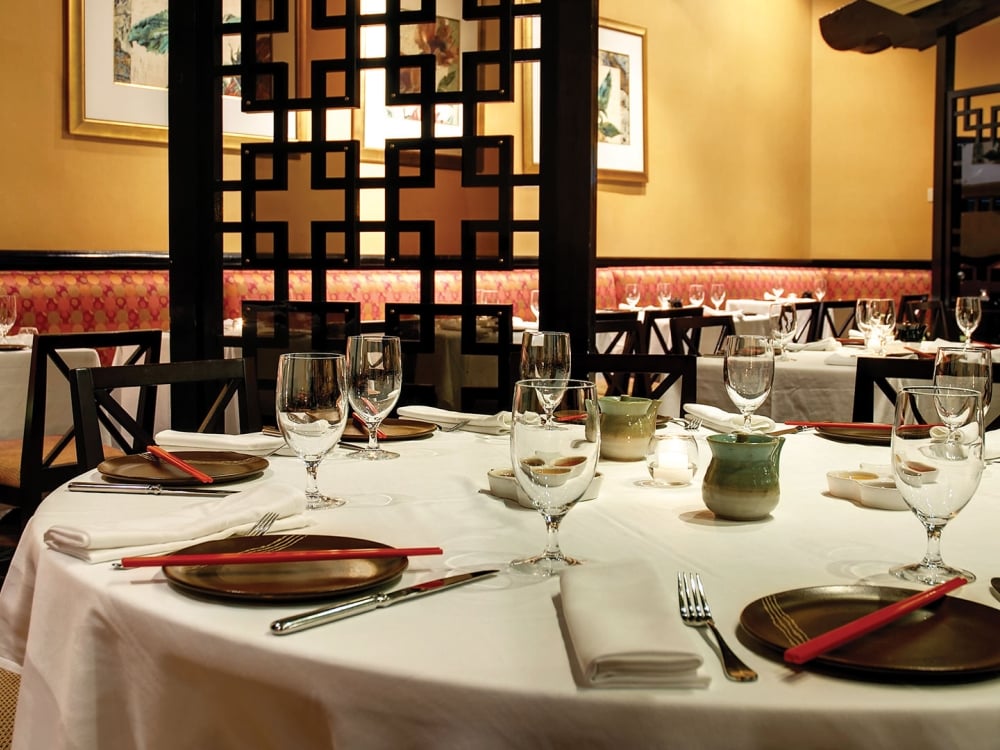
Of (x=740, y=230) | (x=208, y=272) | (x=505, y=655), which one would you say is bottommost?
(x=505, y=655)

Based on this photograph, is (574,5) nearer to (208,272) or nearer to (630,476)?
(208,272)

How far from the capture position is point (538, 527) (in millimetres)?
1323

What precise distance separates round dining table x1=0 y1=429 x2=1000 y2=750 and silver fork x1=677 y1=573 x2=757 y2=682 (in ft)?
0.04

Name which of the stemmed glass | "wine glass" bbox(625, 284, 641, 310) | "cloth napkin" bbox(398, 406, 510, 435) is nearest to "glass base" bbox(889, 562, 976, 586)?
"cloth napkin" bbox(398, 406, 510, 435)

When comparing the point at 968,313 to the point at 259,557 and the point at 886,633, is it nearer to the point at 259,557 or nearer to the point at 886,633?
the point at 886,633

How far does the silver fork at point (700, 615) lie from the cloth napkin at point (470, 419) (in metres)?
0.96

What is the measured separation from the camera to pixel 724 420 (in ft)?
6.75

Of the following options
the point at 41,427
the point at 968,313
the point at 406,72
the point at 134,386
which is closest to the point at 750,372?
the point at 134,386

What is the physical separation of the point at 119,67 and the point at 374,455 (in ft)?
16.0

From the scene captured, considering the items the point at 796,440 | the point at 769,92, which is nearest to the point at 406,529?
the point at 796,440

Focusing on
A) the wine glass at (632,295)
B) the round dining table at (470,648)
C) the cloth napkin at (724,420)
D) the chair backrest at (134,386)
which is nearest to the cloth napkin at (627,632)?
the round dining table at (470,648)

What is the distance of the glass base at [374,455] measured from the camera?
5.88 ft

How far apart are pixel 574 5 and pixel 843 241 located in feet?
28.4

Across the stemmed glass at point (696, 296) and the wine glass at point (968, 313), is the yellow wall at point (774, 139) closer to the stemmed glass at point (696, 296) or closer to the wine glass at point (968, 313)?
the stemmed glass at point (696, 296)
